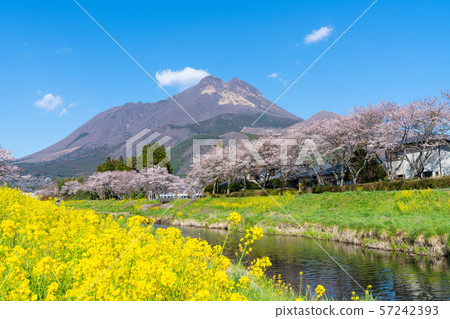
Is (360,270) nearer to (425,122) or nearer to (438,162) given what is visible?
(425,122)

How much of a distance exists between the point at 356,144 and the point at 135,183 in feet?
156

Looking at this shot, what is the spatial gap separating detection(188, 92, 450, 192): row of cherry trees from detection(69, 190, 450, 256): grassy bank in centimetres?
1458

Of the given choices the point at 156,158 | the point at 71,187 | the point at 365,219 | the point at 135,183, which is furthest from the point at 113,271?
the point at 71,187

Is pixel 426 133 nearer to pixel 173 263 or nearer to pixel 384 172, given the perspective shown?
pixel 384 172

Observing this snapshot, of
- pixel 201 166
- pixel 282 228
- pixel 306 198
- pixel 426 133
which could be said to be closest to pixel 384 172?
pixel 426 133

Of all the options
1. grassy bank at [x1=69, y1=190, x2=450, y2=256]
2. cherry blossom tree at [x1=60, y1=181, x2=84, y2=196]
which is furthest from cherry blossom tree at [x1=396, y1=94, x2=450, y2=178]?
cherry blossom tree at [x1=60, y1=181, x2=84, y2=196]

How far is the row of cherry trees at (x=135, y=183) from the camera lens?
72250 mm

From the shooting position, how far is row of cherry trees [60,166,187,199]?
72250 millimetres

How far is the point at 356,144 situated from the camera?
151ft

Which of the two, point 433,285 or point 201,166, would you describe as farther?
point 201,166

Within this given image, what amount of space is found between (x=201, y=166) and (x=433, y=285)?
2593 inches

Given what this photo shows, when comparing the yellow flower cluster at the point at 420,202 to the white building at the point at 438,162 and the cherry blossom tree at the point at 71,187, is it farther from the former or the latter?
the cherry blossom tree at the point at 71,187

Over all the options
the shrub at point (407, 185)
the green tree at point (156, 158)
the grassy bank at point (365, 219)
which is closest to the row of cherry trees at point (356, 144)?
the shrub at point (407, 185)
